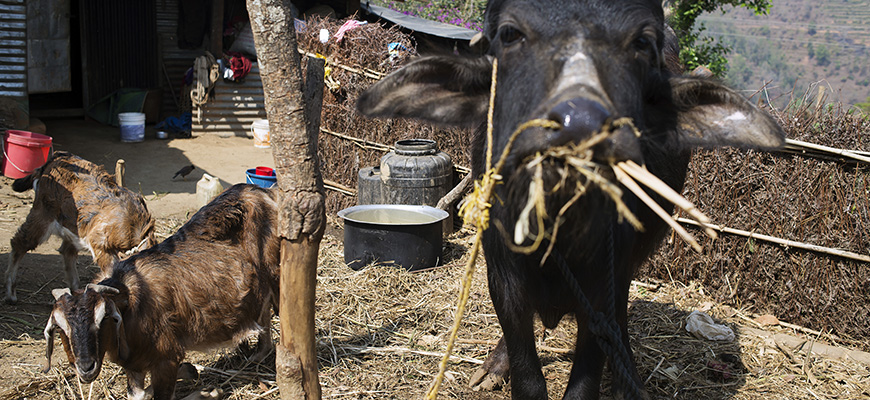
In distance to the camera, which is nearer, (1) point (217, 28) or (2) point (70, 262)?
(2) point (70, 262)

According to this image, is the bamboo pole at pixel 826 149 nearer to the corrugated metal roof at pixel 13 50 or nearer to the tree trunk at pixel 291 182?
the tree trunk at pixel 291 182

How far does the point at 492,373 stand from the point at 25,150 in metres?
6.03

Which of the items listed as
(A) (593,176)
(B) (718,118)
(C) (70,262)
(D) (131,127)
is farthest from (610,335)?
(D) (131,127)

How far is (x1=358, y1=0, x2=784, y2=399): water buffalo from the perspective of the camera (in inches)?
71.6

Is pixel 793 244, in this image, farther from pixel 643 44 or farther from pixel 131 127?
pixel 131 127

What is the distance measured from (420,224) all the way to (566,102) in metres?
4.18

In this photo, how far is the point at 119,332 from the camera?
3.35 meters

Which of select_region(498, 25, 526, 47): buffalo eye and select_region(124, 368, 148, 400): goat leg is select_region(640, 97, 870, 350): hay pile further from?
select_region(124, 368, 148, 400): goat leg

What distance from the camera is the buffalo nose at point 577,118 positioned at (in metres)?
1.65

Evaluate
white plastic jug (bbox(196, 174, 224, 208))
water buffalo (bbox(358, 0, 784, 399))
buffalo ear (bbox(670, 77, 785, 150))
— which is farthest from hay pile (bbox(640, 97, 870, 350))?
white plastic jug (bbox(196, 174, 224, 208))

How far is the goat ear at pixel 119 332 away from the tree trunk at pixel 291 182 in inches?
33.5

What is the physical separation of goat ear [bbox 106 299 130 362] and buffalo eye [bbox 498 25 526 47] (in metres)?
2.37

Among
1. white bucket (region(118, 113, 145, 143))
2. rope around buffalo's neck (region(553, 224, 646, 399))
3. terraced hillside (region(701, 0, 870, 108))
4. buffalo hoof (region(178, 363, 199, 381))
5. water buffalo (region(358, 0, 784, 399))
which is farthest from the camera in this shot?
terraced hillside (region(701, 0, 870, 108))

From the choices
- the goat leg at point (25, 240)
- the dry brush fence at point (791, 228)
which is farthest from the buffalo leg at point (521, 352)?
the goat leg at point (25, 240)
